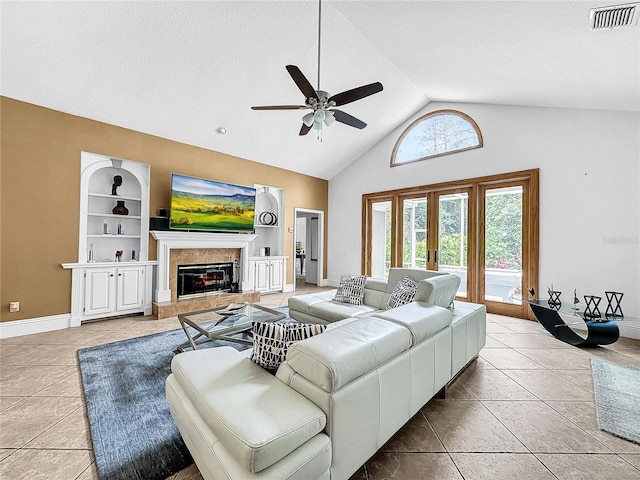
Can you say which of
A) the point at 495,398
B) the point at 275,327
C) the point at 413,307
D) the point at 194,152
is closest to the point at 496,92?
the point at 413,307

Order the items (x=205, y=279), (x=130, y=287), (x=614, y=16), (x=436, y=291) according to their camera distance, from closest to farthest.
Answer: (x=614, y=16) < (x=436, y=291) < (x=130, y=287) < (x=205, y=279)

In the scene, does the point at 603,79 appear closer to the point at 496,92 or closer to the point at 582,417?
the point at 496,92

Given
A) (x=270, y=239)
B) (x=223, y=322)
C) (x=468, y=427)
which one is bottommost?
(x=468, y=427)

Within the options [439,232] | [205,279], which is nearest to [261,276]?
[205,279]

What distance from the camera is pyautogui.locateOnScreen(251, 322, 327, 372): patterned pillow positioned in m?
1.55

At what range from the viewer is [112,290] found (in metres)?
4.31

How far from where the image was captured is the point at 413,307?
2.20 metres

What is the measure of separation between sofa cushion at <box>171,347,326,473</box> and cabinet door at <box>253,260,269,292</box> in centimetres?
466

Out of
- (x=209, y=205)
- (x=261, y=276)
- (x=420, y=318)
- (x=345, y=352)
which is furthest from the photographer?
(x=261, y=276)

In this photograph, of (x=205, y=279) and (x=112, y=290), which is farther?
(x=205, y=279)

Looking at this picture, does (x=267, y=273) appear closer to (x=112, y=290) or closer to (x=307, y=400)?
(x=112, y=290)

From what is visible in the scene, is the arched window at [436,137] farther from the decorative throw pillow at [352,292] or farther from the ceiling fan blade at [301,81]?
the ceiling fan blade at [301,81]

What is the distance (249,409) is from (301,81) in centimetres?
260

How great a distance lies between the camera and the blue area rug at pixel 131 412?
1.58m
